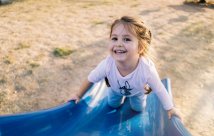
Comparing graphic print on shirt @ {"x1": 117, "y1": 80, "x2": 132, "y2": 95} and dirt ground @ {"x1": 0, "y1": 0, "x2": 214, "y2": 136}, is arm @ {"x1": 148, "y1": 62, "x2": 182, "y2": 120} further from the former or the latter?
dirt ground @ {"x1": 0, "y1": 0, "x2": 214, "y2": 136}

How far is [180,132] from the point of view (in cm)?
170

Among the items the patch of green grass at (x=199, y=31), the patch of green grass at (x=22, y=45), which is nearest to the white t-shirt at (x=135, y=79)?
the patch of green grass at (x=22, y=45)

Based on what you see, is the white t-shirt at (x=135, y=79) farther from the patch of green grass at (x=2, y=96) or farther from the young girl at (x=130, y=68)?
the patch of green grass at (x=2, y=96)

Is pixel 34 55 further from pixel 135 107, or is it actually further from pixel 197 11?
pixel 197 11

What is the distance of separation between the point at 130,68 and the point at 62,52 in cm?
155

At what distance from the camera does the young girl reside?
77.1 inches

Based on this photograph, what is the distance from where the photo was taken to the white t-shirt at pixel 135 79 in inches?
80.0

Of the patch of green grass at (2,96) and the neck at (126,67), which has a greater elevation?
the neck at (126,67)

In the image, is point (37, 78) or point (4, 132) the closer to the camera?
point (4, 132)

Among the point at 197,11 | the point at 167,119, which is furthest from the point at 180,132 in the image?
the point at 197,11

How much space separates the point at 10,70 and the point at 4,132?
127 centimetres

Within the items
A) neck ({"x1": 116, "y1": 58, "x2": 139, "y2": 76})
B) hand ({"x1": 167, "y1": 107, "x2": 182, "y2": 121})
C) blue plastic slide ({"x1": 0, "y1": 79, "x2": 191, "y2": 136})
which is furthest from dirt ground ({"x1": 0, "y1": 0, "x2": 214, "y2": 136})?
neck ({"x1": 116, "y1": 58, "x2": 139, "y2": 76})

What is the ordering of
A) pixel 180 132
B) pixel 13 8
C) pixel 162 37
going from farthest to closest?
pixel 13 8
pixel 162 37
pixel 180 132

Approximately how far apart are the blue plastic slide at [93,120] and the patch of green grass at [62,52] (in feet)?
3.51
